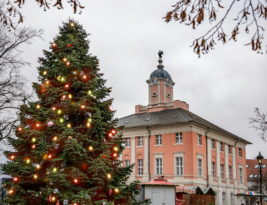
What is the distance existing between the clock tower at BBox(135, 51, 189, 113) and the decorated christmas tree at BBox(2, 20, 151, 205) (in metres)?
29.9

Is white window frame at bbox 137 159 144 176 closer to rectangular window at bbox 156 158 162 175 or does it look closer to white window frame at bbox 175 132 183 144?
rectangular window at bbox 156 158 162 175

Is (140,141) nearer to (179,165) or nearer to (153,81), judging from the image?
(179,165)

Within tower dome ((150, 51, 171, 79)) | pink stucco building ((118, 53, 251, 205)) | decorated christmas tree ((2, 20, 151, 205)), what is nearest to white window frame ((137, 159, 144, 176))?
pink stucco building ((118, 53, 251, 205))

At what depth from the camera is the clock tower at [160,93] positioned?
43062 mm

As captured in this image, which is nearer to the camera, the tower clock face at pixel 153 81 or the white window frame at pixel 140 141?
the white window frame at pixel 140 141

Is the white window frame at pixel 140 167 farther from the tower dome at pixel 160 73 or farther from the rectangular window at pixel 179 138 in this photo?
the tower dome at pixel 160 73

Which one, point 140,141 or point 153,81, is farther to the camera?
point 153,81

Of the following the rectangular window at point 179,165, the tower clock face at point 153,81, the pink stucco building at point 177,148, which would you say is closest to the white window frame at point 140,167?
the pink stucco building at point 177,148

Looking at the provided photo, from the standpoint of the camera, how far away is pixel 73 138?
38.1ft

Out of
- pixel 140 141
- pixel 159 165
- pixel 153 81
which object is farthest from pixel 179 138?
pixel 153 81

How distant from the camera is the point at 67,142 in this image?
11219 mm

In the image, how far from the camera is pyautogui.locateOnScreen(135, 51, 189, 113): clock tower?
43.1 metres

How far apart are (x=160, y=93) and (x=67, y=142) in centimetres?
3331

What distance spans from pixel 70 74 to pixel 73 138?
2.80m
